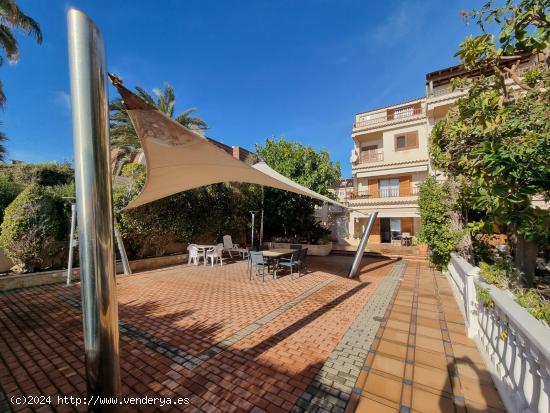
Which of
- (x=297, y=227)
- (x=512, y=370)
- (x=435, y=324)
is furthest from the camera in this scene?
(x=297, y=227)

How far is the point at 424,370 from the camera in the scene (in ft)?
10.0

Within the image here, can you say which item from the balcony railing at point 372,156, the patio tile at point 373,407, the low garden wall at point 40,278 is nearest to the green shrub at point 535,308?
the patio tile at point 373,407

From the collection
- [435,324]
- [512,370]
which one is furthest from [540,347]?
[435,324]

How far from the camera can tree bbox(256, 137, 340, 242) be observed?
1427 cm

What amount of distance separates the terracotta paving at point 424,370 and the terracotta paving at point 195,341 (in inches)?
24.6

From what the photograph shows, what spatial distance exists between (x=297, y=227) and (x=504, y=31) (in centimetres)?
1297

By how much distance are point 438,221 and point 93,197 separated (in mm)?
9251

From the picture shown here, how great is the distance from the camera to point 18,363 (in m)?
3.17

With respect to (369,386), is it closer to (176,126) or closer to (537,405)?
(537,405)

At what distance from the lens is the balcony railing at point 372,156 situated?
2009 cm

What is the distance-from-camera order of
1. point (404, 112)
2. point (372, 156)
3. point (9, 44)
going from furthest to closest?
point (372, 156) < point (404, 112) < point (9, 44)

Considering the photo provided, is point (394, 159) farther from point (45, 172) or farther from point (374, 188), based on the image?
point (45, 172)

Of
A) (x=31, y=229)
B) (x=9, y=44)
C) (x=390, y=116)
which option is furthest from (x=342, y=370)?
(x=390, y=116)

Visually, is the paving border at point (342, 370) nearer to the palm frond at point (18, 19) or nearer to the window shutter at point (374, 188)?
the window shutter at point (374, 188)
